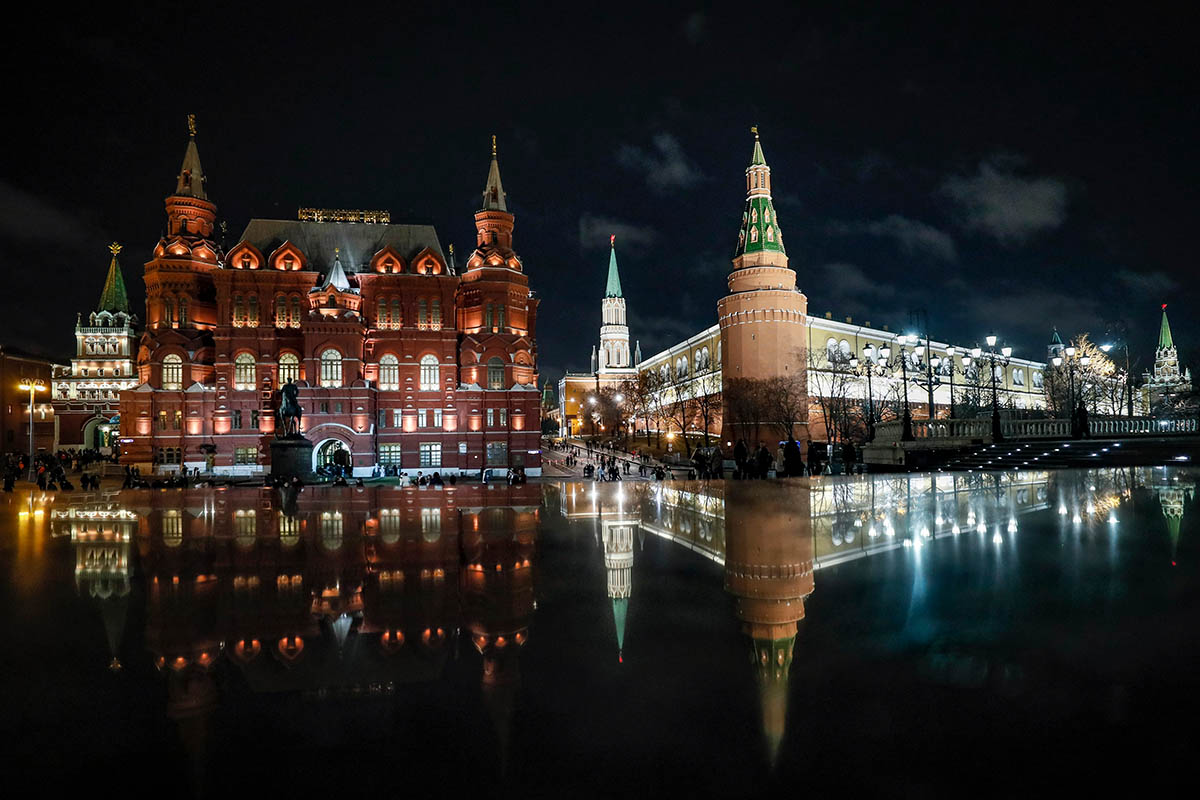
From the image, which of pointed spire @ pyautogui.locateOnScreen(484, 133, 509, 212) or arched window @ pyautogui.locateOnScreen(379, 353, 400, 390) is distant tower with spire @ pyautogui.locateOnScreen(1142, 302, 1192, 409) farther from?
arched window @ pyautogui.locateOnScreen(379, 353, 400, 390)

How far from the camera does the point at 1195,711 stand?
9.98 ft

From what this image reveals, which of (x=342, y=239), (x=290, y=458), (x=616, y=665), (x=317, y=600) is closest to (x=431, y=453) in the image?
(x=342, y=239)

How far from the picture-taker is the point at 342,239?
5766cm

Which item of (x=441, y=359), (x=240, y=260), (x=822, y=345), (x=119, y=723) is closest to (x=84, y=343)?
(x=240, y=260)

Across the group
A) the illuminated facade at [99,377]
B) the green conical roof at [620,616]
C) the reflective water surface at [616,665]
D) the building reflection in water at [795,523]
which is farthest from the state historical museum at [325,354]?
the green conical roof at [620,616]

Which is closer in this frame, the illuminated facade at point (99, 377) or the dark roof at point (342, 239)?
the dark roof at point (342, 239)

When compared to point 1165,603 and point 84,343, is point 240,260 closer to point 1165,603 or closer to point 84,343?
point 84,343

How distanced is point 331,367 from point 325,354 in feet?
3.50

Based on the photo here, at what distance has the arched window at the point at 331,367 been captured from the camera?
48844mm

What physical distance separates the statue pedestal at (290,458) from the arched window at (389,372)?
22508mm

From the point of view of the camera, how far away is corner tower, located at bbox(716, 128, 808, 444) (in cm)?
7419

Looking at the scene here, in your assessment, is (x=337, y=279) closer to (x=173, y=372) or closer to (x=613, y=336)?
(x=173, y=372)

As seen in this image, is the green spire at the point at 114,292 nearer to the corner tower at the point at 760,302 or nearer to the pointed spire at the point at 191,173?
the pointed spire at the point at 191,173

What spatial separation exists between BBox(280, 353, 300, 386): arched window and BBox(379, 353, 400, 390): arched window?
6.51 metres
